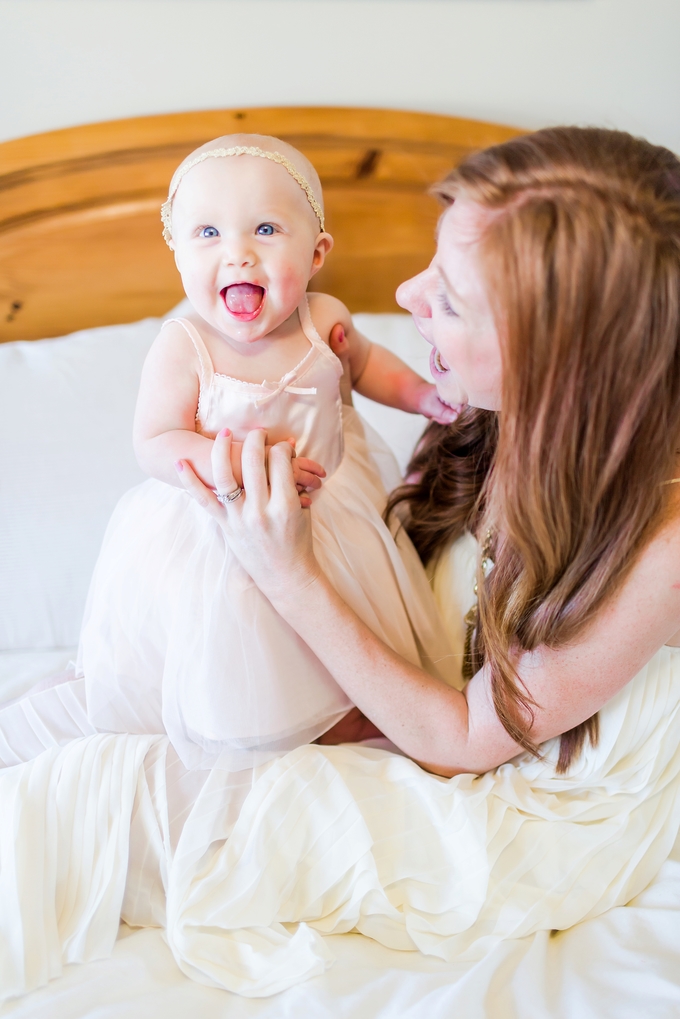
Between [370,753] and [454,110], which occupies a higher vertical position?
[454,110]

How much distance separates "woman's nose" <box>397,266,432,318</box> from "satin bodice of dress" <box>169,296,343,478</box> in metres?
0.14

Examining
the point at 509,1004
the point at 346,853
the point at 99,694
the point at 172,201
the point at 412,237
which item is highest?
the point at 412,237

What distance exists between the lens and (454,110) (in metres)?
1.67

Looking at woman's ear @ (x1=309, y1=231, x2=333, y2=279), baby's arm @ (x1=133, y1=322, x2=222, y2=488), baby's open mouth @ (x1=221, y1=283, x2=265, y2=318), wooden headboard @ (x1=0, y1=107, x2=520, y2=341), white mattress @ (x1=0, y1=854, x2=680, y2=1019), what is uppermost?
wooden headboard @ (x1=0, y1=107, x2=520, y2=341)

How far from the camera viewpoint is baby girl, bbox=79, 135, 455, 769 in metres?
0.88

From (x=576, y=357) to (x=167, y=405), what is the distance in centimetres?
46

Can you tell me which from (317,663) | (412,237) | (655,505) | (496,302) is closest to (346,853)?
(317,663)

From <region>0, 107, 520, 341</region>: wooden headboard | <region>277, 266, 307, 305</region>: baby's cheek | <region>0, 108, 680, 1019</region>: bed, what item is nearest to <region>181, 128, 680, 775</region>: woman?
<region>277, 266, 307, 305</region>: baby's cheek

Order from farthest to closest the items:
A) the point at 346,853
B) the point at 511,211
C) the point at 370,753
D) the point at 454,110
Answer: the point at 454,110 → the point at 370,753 → the point at 346,853 → the point at 511,211

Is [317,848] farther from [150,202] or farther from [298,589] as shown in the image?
[150,202]

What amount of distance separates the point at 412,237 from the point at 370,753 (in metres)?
1.13

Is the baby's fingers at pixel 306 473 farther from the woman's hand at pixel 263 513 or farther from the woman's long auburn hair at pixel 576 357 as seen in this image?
the woman's long auburn hair at pixel 576 357

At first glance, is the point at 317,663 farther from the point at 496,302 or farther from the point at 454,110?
the point at 454,110

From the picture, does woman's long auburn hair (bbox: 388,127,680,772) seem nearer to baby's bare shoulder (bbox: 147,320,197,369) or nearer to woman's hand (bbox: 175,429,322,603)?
woman's hand (bbox: 175,429,322,603)
